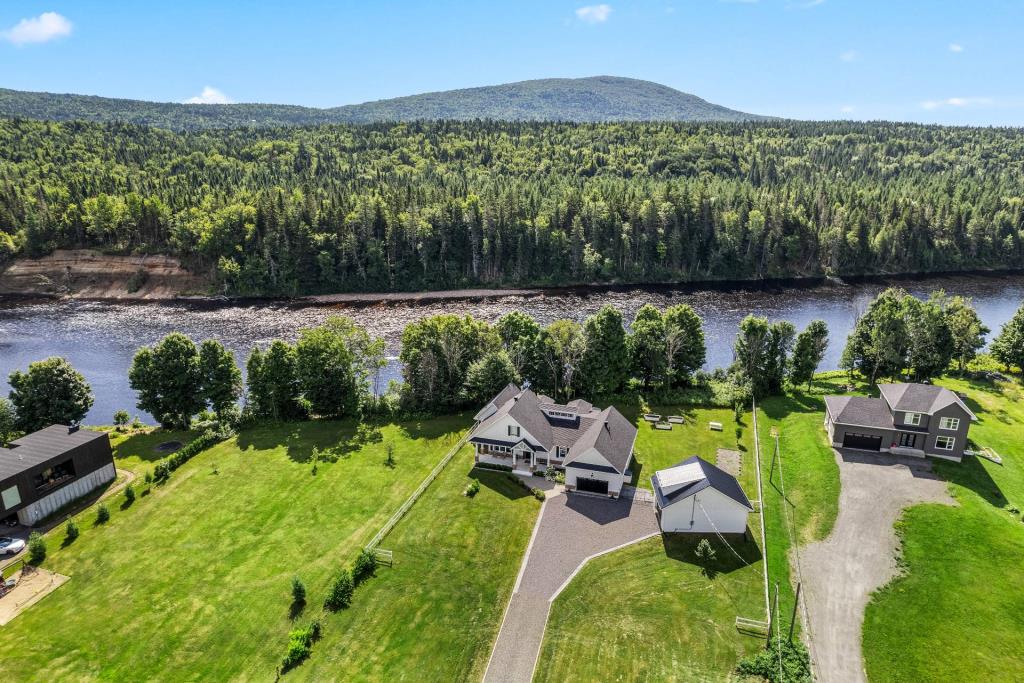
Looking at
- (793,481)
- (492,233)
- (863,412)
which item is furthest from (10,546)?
(492,233)

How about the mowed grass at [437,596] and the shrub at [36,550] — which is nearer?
the mowed grass at [437,596]

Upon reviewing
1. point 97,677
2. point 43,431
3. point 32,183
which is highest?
point 32,183

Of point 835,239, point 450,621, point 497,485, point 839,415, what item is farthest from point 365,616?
point 835,239

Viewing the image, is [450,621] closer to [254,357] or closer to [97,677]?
[97,677]

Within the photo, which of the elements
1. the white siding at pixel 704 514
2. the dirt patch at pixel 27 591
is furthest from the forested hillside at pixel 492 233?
the white siding at pixel 704 514

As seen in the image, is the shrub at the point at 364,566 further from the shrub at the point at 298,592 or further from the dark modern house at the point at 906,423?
the dark modern house at the point at 906,423
